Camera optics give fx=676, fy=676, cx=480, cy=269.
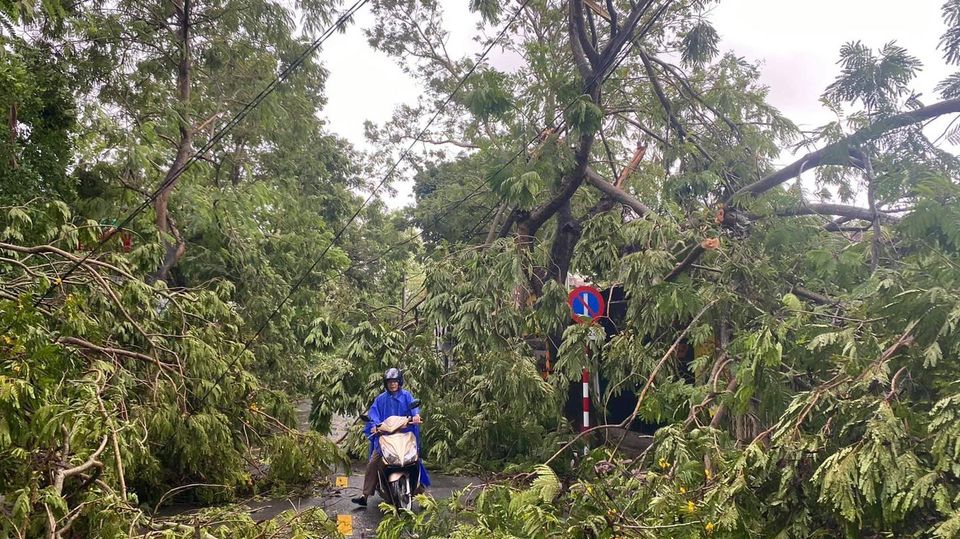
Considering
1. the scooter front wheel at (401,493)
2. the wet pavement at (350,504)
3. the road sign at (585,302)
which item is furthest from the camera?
the road sign at (585,302)

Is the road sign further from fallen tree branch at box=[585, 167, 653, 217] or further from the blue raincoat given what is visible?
the blue raincoat

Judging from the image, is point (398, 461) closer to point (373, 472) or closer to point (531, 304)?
point (373, 472)

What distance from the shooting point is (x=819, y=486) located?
3496 mm

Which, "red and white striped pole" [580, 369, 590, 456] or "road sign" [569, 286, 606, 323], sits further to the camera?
"red and white striped pole" [580, 369, 590, 456]

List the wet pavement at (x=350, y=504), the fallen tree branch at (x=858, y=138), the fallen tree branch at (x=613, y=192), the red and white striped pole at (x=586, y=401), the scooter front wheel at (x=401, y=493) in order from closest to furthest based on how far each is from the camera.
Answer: the fallen tree branch at (x=858, y=138)
the scooter front wheel at (x=401, y=493)
the wet pavement at (x=350, y=504)
the red and white striped pole at (x=586, y=401)
the fallen tree branch at (x=613, y=192)

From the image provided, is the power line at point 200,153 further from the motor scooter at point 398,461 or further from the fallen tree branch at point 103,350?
the motor scooter at point 398,461

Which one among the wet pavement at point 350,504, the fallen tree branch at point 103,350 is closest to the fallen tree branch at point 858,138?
the wet pavement at point 350,504

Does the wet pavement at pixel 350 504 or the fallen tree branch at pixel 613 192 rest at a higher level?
the fallen tree branch at pixel 613 192

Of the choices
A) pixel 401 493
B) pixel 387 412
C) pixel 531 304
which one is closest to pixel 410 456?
pixel 401 493

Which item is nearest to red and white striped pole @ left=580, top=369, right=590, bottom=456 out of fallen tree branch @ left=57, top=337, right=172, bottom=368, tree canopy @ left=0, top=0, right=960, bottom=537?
tree canopy @ left=0, top=0, right=960, bottom=537

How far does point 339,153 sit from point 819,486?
1805 centimetres

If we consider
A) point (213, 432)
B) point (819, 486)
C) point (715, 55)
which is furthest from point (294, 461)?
point (715, 55)

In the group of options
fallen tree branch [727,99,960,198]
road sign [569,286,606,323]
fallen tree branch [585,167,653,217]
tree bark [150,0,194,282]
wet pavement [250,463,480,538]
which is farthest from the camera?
tree bark [150,0,194,282]

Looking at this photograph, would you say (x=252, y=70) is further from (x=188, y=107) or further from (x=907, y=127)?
(x=907, y=127)
